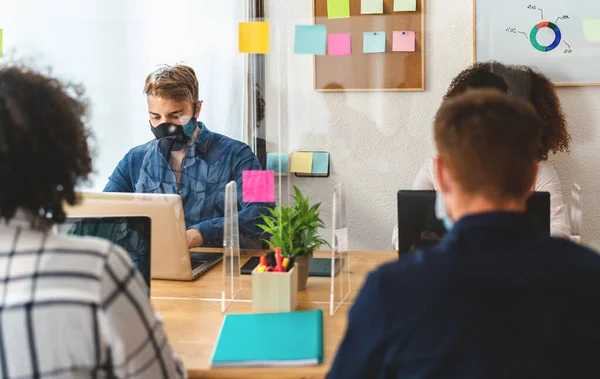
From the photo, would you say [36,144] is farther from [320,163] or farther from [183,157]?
[183,157]

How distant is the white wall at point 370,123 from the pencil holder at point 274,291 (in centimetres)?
57

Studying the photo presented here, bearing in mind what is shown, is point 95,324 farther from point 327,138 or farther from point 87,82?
point 87,82

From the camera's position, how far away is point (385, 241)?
2.41 metres

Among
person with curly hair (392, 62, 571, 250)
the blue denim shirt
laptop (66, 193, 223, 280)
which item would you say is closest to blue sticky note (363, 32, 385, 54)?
person with curly hair (392, 62, 571, 250)

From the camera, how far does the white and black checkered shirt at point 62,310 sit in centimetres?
102

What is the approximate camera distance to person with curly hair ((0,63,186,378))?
1021mm

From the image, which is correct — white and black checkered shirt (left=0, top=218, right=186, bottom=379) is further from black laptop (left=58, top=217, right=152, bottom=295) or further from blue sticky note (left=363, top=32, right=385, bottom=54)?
blue sticky note (left=363, top=32, right=385, bottom=54)

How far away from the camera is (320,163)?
2.36m

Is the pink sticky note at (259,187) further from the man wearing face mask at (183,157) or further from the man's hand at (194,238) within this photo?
the man's hand at (194,238)

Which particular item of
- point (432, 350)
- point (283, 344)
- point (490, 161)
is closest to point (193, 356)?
point (283, 344)

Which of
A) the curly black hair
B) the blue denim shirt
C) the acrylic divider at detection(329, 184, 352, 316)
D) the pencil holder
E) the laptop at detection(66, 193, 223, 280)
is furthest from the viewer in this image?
the blue denim shirt

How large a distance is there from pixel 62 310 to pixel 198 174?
156 cm

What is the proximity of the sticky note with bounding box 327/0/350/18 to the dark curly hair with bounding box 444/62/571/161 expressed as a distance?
46cm

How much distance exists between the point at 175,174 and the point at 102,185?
1.09 feet
